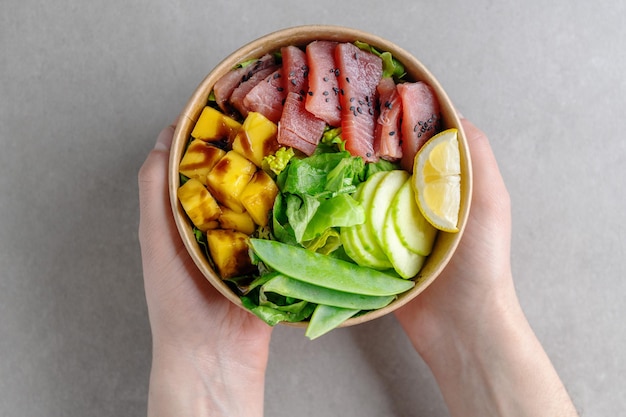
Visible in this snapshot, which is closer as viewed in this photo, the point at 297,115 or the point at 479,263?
the point at 297,115

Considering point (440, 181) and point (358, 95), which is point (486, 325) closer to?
point (440, 181)

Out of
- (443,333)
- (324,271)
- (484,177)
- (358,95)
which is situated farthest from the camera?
(443,333)

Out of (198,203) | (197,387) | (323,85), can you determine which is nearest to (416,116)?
(323,85)

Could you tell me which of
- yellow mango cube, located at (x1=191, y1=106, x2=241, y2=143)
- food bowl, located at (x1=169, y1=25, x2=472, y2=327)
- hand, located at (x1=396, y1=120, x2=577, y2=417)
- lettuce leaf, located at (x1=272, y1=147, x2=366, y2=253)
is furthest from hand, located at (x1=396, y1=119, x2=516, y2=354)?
yellow mango cube, located at (x1=191, y1=106, x2=241, y2=143)

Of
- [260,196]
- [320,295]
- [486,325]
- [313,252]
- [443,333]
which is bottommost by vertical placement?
[443,333]

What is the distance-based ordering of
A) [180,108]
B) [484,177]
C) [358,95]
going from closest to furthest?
[358,95] < [484,177] < [180,108]

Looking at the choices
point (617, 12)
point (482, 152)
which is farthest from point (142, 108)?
point (617, 12)

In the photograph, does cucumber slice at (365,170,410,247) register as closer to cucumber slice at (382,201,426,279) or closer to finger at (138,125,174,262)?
cucumber slice at (382,201,426,279)
